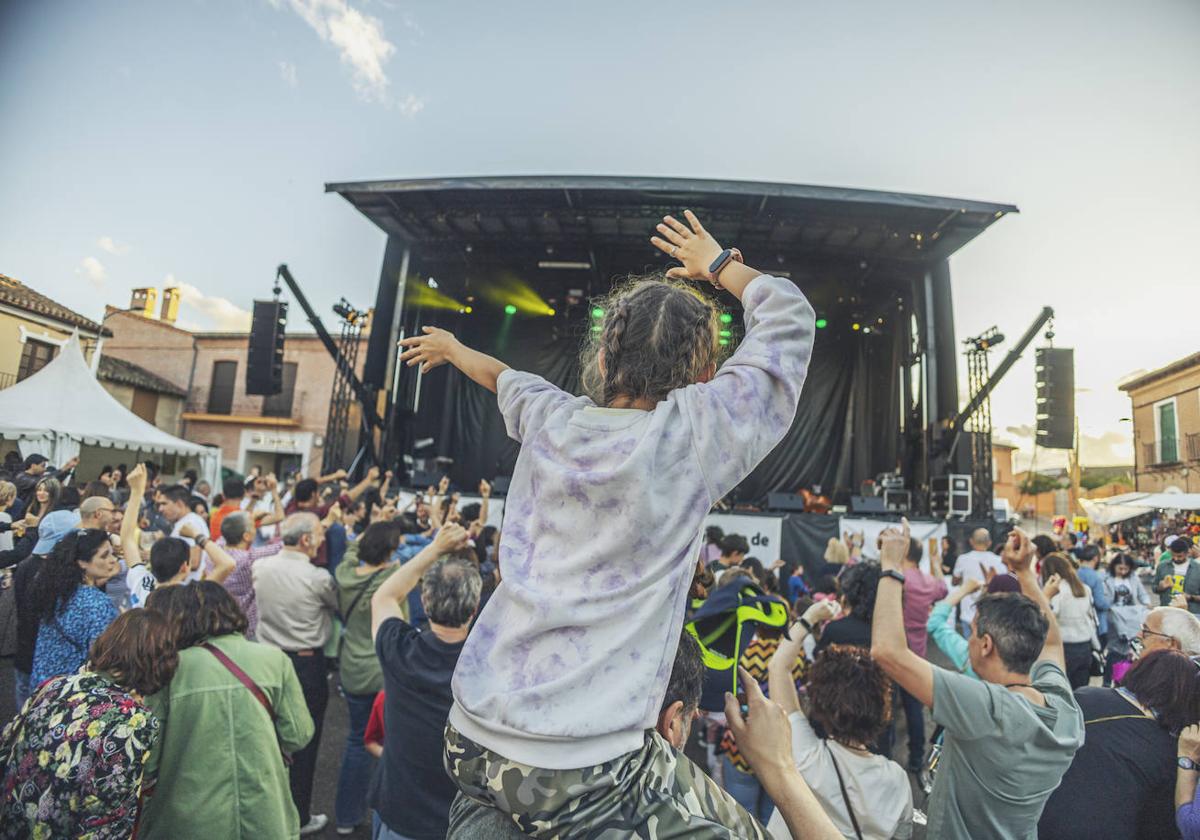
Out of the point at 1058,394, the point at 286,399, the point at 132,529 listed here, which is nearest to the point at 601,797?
the point at 132,529

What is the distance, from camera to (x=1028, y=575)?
253 centimetres

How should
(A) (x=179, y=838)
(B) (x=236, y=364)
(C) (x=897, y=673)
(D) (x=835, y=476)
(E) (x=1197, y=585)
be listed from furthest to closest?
(B) (x=236, y=364) → (D) (x=835, y=476) → (E) (x=1197, y=585) → (A) (x=179, y=838) → (C) (x=897, y=673)

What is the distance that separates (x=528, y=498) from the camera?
1170 millimetres

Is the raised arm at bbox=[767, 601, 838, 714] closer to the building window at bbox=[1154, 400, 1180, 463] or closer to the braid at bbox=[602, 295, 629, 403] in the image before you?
the braid at bbox=[602, 295, 629, 403]

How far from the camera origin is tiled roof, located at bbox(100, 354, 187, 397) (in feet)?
83.6

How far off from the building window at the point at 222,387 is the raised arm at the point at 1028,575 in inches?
1229

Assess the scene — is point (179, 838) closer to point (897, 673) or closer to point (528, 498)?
point (528, 498)

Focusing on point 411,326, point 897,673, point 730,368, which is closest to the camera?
point 730,368

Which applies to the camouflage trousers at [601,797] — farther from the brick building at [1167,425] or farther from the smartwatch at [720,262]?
the brick building at [1167,425]

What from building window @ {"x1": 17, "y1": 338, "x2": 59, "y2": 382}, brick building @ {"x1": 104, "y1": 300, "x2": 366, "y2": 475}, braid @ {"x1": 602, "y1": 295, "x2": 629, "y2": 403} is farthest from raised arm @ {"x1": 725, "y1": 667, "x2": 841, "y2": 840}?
brick building @ {"x1": 104, "y1": 300, "x2": 366, "y2": 475}

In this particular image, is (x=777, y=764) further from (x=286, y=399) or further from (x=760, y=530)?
(x=286, y=399)

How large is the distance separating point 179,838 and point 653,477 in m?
2.28

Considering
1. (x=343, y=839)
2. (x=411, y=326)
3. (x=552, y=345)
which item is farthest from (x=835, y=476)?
(x=343, y=839)

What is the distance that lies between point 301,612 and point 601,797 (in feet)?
11.8
